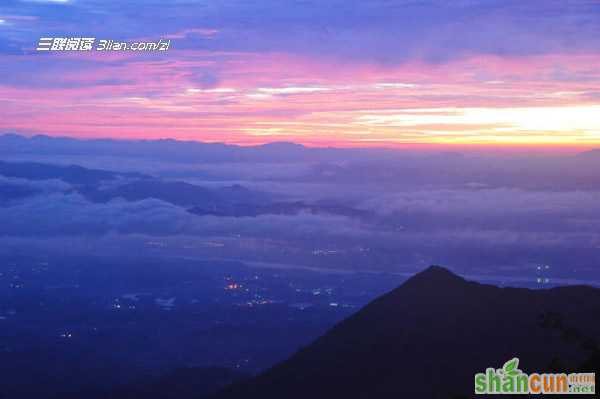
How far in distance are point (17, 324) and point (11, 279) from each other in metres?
37.8

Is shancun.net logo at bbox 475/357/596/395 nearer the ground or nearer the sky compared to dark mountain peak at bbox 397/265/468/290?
nearer the ground

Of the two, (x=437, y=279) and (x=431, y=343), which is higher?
(x=437, y=279)

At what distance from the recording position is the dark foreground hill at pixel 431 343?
2627 centimetres

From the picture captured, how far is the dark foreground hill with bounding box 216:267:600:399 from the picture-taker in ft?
86.2

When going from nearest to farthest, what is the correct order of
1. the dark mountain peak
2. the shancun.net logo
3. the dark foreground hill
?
the shancun.net logo → the dark foreground hill → the dark mountain peak

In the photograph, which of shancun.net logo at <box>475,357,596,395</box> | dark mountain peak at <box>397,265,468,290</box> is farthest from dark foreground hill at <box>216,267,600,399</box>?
shancun.net logo at <box>475,357,596,395</box>

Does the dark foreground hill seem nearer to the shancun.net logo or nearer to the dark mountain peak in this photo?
the dark mountain peak

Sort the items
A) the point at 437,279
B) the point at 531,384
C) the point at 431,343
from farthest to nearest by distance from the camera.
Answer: the point at 437,279, the point at 431,343, the point at 531,384

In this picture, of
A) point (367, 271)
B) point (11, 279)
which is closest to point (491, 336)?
point (367, 271)

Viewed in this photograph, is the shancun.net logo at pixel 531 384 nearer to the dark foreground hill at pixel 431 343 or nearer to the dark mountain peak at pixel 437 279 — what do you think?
the dark foreground hill at pixel 431 343

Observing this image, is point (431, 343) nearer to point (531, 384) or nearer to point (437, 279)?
point (437, 279)

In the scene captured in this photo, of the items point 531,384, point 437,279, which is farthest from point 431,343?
point 531,384

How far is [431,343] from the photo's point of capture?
94.6 feet

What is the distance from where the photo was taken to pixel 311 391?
93.8 ft
